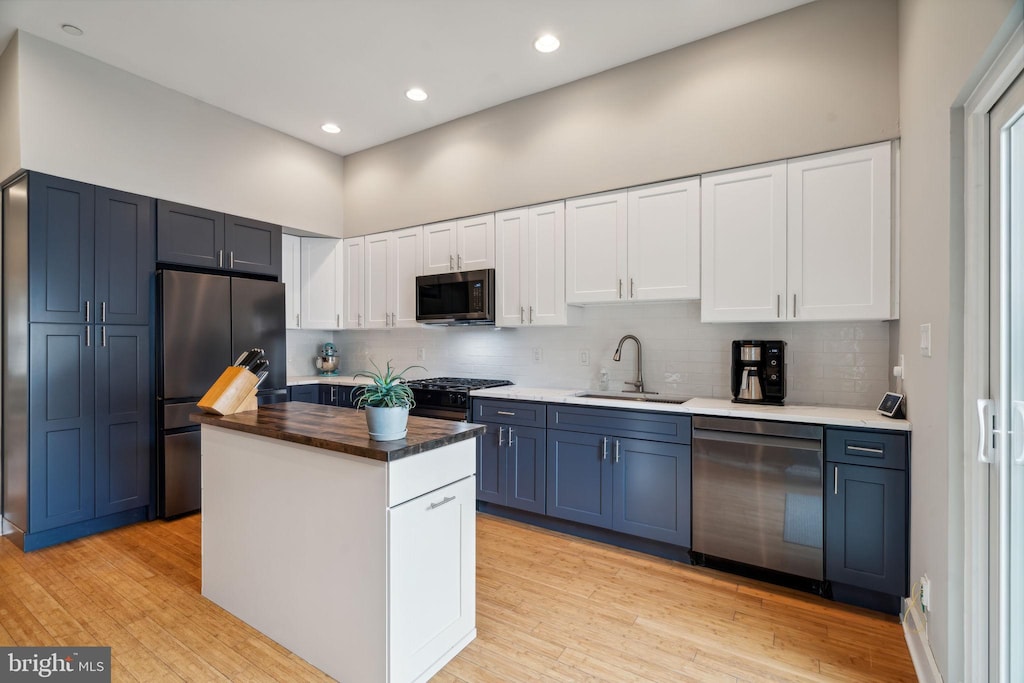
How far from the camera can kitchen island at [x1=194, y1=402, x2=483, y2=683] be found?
1.69 metres

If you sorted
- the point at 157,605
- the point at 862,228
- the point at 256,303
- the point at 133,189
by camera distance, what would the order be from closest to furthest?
1. the point at 157,605
2. the point at 862,228
3. the point at 133,189
4. the point at 256,303

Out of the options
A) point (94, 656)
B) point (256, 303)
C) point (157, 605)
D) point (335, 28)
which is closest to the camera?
point (94, 656)

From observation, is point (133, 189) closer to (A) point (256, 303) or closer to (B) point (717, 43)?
(A) point (256, 303)

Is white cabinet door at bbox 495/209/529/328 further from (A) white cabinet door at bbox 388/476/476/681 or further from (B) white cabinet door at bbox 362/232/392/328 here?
(A) white cabinet door at bbox 388/476/476/681

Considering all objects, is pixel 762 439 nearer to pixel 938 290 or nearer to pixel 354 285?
pixel 938 290

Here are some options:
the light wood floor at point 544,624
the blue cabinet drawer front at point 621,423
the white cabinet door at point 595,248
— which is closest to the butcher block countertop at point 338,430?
the light wood floor at point 544,624

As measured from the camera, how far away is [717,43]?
2906mm

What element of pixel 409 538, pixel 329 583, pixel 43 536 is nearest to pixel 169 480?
pixel 43 536

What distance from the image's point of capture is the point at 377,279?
15.0 ft

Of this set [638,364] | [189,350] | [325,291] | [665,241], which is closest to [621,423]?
[638,364]

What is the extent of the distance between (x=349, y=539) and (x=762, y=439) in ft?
6.69

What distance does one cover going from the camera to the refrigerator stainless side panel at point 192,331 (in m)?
3.43

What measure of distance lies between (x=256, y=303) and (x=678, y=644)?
3.74m

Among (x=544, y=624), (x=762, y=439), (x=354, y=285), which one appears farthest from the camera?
(x=354, y=285)
